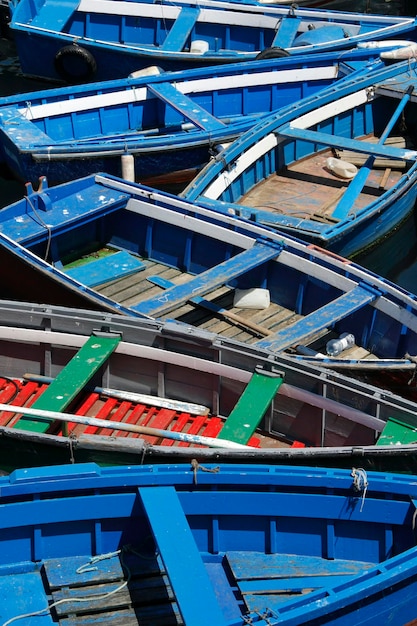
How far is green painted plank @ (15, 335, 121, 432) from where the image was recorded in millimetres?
9406

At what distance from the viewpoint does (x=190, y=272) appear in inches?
516

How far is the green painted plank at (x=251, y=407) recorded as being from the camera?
928 centimetres


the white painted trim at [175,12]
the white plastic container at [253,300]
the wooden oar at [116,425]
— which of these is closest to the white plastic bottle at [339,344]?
the white plastic container at [253,300]

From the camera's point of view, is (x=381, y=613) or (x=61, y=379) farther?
(x=61, y=379)

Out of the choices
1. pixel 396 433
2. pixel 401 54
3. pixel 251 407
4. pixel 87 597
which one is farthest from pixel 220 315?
pixel 401 54

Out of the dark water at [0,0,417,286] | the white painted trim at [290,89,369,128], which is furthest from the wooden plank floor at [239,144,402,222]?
the dark water at [0,0,417,286]

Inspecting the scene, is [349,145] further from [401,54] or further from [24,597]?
[24,597]

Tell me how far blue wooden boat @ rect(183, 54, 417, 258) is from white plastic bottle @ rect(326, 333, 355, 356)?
6.11 ft

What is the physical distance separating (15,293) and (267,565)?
218 inches

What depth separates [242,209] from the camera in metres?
13.4

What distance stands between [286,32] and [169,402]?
11622 millimetres

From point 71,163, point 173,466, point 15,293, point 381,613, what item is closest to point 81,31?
point 71,163

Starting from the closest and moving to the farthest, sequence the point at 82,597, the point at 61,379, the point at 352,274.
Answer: the point at 82,597 → the point at 61,379 → the point at 352,274

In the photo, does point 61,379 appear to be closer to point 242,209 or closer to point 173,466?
point 173,466
